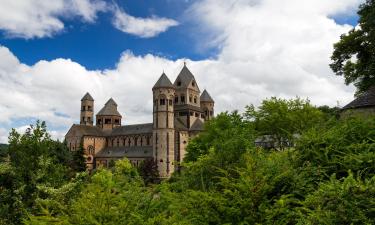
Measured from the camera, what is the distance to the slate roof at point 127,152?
8519 centimetres

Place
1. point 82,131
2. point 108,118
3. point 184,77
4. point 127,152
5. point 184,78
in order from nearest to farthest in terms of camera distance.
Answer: point 127,152, point 184,78, point 184,77, point 82,131, point 108,118

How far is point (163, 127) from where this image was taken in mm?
77938

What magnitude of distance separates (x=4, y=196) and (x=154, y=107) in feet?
218

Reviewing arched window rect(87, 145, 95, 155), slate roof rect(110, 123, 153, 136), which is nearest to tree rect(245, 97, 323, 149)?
slate roof rect(110, 123, 153, 136)

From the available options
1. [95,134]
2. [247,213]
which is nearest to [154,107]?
[95,134]

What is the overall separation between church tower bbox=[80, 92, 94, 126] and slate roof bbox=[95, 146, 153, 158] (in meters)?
16.4

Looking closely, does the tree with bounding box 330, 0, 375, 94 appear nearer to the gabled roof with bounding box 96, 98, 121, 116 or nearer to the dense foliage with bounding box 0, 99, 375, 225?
the dense foliage with bounding box 0, 99, 375, 225

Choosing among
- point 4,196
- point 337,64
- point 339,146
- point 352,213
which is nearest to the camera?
point 352,213

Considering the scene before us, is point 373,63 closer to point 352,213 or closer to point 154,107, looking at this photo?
point 352,213

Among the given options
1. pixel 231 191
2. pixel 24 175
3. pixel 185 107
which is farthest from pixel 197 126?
pixel 231 191

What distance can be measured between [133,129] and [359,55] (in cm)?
6715

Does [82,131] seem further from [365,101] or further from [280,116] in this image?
[365,101]

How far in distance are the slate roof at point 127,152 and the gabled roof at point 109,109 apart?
11081 millimetres

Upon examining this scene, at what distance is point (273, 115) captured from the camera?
38.1 meters
